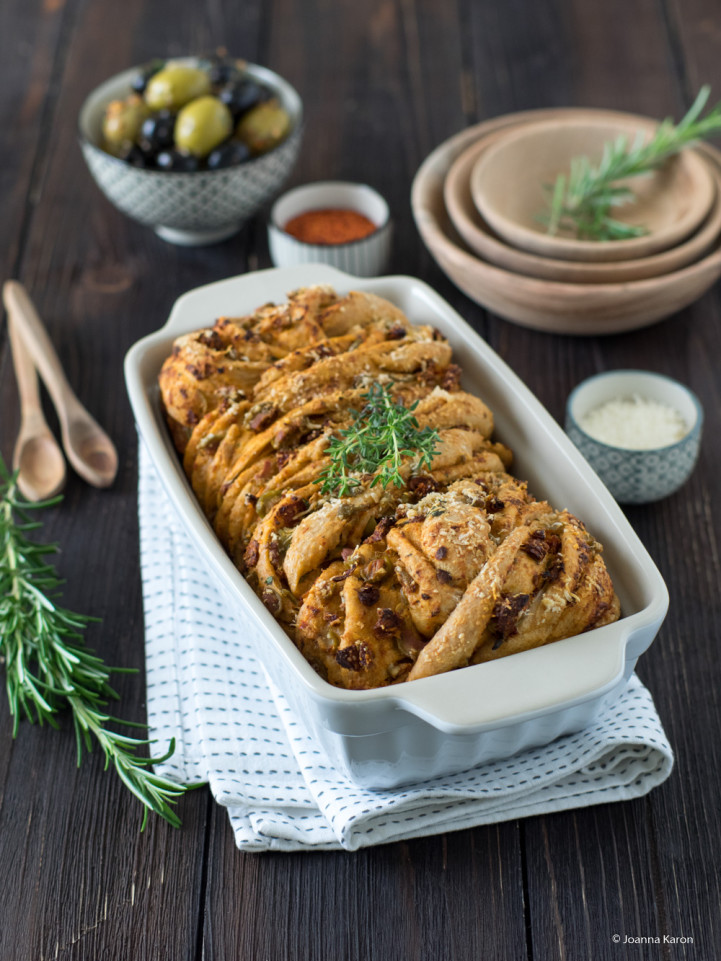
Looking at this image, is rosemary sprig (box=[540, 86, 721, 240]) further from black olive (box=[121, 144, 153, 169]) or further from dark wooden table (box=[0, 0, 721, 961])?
black olive (box=[121, 144, 153, 169])

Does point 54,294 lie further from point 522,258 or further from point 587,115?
point 587,115

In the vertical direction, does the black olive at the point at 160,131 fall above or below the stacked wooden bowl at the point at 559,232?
above

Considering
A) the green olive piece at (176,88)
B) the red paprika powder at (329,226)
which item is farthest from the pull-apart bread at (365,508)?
the green olive piece at (176,88)

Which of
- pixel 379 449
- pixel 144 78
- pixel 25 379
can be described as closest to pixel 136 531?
pixel 25 379

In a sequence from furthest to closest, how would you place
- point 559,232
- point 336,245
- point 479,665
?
point 559,232 < point 336,245 < point 479,665

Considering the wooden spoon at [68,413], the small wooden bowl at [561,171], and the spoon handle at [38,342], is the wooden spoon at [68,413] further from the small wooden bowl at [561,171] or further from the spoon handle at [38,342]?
the small wooden bowl at [561,171]

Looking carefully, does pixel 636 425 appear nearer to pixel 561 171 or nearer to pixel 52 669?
pixel 561 171

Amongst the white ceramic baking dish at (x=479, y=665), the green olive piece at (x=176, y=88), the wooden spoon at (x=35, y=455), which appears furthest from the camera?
the green olive piece at (x=176, y=88)
